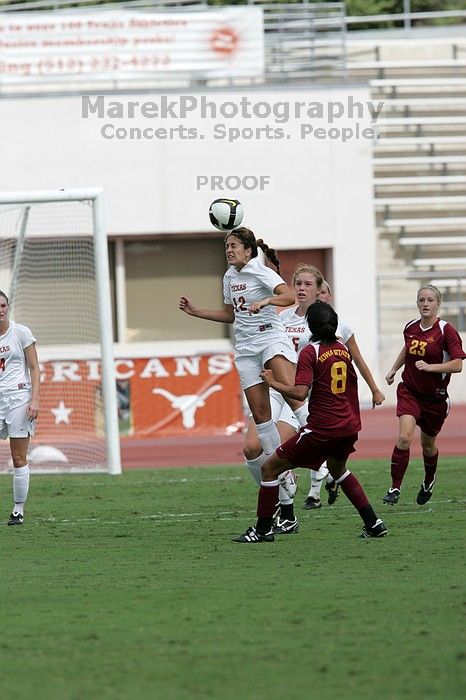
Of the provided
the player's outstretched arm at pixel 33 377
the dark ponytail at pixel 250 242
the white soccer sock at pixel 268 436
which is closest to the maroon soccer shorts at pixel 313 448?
the white soccer sock at pixel 268 436

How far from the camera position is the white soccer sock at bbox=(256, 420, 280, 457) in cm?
974

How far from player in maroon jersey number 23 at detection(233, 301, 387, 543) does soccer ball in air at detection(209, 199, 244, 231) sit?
133cm

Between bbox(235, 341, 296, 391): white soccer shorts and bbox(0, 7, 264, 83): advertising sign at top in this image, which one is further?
bbox(0, 7, 264, 83): advertising sign at top

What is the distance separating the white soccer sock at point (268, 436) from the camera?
9.74 meters

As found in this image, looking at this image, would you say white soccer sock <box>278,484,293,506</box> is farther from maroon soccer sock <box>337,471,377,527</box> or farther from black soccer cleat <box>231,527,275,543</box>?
maroon soccer sock <box>337,471,377,527</box>

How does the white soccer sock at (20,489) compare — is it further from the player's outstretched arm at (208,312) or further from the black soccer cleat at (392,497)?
the black soccer cleat at (392,497)

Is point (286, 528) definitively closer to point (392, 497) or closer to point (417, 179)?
point (392, 497)

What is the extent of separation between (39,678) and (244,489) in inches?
304

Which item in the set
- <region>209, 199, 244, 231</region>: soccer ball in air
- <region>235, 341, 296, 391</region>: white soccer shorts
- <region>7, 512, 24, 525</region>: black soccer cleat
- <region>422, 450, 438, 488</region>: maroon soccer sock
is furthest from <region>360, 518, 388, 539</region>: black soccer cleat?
<region>7, 512, 24, 525</region>: black soccer cleat

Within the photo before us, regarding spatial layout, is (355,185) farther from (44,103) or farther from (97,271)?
(97,271)

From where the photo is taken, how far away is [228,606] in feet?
22.7

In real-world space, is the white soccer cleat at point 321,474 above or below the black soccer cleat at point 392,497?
above

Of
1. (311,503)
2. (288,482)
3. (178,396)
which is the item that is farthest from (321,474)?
(178,396)

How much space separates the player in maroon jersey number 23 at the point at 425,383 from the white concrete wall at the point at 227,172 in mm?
13714
